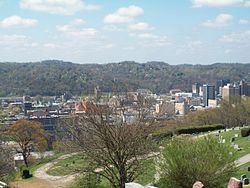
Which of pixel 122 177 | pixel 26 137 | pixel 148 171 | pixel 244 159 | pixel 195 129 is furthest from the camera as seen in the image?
pixel 195 129

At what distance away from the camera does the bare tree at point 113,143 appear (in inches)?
806

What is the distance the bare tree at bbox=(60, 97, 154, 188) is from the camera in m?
20.5

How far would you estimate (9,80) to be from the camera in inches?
7539

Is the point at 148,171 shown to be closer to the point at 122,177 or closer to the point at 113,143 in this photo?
the point at 122,177

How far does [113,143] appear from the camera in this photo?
67.3 feet

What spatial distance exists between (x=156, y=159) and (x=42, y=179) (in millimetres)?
15642

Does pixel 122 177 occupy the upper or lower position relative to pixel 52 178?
upper

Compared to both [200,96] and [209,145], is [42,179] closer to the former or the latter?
[209,145]

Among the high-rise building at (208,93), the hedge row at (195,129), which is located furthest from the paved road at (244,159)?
the high-rise building at (208,93)

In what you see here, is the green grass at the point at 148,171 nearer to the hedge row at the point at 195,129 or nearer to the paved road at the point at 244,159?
the paved road at the point at 244,159

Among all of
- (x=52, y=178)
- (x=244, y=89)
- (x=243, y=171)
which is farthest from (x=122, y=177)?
(x=244, y=89)

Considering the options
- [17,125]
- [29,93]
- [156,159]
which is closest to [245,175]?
[156,159]

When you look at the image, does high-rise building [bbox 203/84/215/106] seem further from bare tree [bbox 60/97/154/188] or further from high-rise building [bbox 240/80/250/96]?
bare tree [bbox 60/97/154/188]

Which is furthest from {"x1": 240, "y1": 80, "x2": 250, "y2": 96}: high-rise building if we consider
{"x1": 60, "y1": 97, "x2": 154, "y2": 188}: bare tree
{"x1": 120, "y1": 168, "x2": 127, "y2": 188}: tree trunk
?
{"x1": 120, "y1": 168, "x2": 127, "y2": 188}: tree trunk
